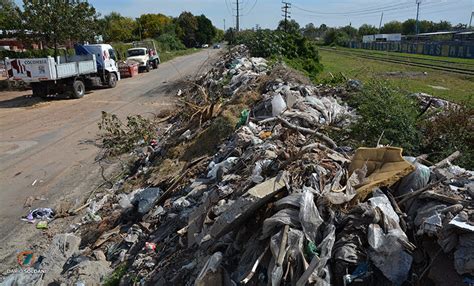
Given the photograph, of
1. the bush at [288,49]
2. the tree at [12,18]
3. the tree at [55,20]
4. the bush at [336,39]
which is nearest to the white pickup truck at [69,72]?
the tree at [55,20]

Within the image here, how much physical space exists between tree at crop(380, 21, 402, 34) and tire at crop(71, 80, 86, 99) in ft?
347

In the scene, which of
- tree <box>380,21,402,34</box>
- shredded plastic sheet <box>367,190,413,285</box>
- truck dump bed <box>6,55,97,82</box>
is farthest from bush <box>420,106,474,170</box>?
tree <box>380,21,402,34</box>

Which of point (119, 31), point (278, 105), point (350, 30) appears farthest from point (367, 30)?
point (278, 105)

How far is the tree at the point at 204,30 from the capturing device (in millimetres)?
91750

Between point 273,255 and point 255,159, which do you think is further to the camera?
point 255,159

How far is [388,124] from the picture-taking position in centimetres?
685

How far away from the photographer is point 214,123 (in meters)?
9.56

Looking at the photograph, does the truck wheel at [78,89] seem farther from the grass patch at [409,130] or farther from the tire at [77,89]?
the grass patch at [409,130]

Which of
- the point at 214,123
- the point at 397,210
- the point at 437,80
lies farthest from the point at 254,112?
the point at 437,80

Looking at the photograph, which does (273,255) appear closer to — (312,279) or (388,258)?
(312,279)

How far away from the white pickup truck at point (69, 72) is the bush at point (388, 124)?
46.1ft

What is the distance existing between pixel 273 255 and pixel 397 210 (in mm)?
1380

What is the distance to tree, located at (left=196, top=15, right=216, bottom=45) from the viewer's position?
9175 cm

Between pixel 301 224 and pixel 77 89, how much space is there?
17.4m
